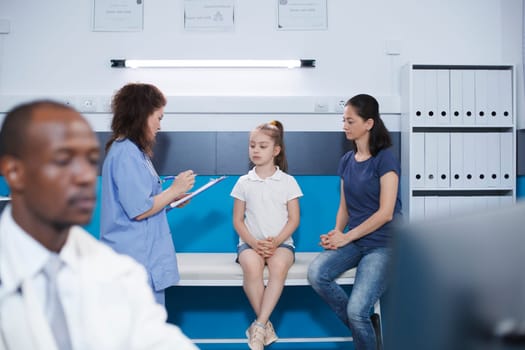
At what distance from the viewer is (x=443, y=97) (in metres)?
3.01

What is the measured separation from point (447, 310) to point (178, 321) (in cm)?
276

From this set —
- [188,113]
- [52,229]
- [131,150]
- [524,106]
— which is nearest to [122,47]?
[188,113]

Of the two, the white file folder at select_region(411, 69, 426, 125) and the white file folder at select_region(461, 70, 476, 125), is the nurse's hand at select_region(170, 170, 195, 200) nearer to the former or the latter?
the white file folder at select_region(411, 69, 426, 125)

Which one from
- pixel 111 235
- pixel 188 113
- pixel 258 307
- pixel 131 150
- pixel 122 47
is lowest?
pixel 258 307

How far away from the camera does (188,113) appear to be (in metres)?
3.16

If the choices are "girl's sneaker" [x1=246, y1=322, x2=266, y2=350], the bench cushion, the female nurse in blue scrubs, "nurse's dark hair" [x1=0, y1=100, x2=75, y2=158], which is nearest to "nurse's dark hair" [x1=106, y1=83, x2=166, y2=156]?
the female nurse in blue scrubs

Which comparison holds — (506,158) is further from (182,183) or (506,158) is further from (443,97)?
(182,183)

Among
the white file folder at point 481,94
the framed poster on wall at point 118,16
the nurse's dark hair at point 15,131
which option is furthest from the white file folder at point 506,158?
the nurse's dark hair at point 15,131

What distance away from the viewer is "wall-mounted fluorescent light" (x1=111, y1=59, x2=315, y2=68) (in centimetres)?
316

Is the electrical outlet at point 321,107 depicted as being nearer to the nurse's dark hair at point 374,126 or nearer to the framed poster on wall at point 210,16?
the nurse's dark hair at point 374,126

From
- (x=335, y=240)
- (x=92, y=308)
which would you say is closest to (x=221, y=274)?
(x=335, y=240)

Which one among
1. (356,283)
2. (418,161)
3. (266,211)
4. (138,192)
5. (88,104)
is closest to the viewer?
→ (138,192)

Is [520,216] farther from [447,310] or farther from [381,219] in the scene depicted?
[381,219]

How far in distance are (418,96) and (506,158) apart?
572mm
